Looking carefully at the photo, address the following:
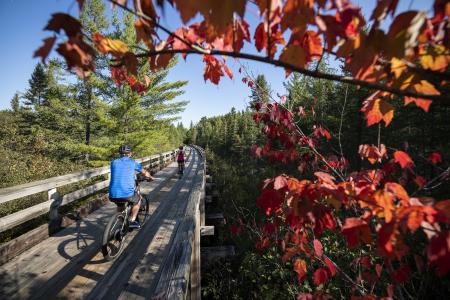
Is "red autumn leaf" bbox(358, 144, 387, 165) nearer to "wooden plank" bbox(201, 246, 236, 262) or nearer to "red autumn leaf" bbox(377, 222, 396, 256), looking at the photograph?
"red autumn leaf" bbox(377, 222, 396, 256)

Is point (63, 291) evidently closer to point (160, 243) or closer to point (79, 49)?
point (160, 243)

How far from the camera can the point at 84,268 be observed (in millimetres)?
3818

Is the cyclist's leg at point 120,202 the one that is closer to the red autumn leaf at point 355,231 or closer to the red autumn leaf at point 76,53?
the red autumn leaf at point 76,53

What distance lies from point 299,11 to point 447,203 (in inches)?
43.1

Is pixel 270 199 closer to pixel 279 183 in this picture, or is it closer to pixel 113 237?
pixel 279 183

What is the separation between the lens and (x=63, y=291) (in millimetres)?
3242

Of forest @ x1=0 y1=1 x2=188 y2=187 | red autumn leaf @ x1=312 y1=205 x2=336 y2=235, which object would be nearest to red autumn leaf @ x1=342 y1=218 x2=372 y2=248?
red autumn leaf @ x1=312 y1=205 x2=336 y2=235

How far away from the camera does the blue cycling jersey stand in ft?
14.9

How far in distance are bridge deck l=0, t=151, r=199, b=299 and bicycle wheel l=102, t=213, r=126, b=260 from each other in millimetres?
138

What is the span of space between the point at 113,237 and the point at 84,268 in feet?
1.98

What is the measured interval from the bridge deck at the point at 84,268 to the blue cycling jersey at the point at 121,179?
3.63 ft

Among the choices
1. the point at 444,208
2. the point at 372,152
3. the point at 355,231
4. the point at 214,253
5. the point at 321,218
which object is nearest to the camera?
the point at 444,208

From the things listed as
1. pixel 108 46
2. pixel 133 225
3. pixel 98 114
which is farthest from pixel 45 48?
pixel 98 114

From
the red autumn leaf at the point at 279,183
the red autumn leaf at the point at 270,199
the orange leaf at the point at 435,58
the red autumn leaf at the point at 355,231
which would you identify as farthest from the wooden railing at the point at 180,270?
the orange leaf at the point at 435,58
